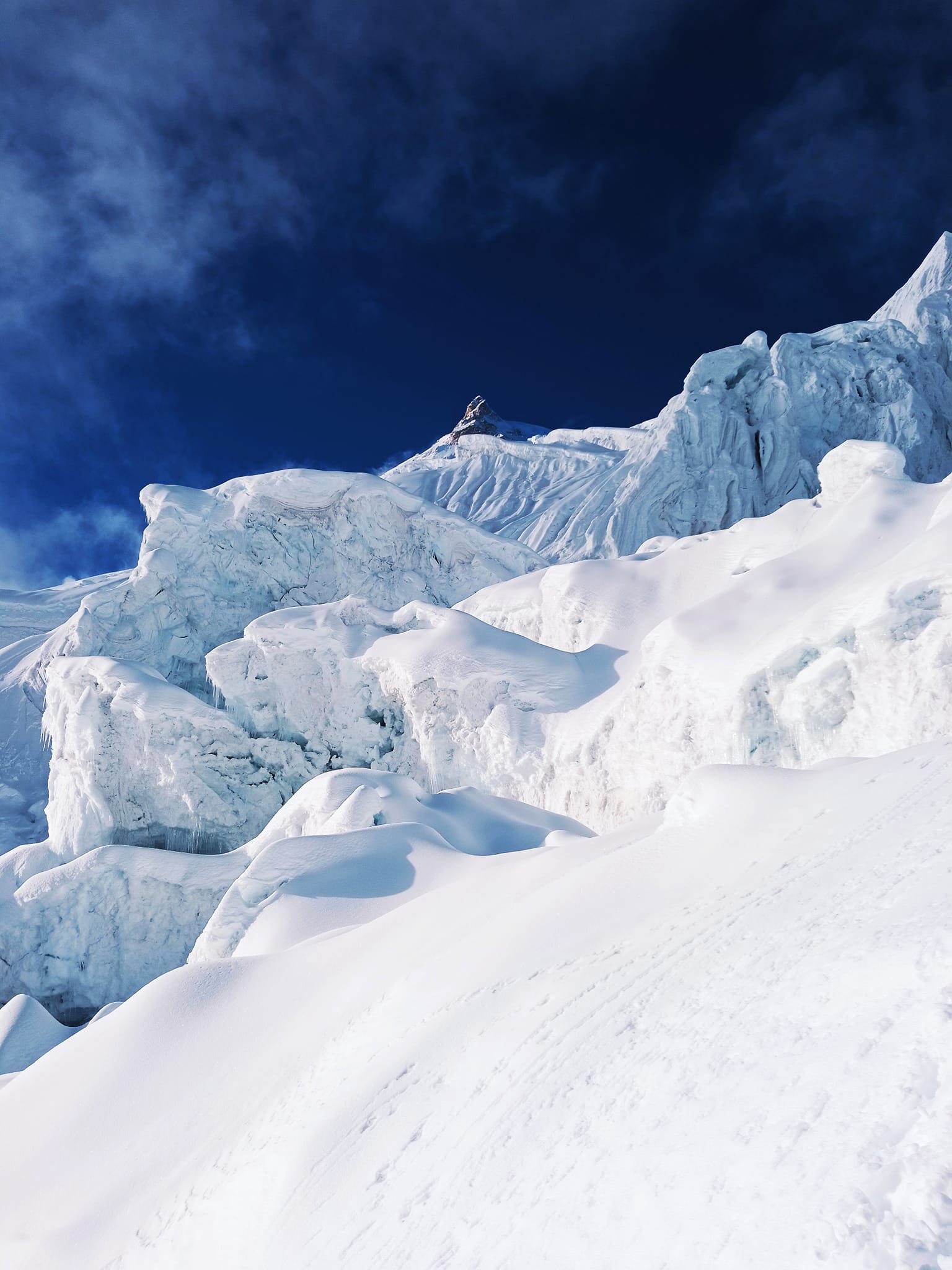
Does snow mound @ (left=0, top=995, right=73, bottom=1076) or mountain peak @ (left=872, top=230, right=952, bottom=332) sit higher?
mountain peak @ (left=872, top=230, right=952, bottom=332)

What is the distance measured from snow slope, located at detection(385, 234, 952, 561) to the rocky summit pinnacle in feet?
73.2

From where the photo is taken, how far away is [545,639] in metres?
13.8

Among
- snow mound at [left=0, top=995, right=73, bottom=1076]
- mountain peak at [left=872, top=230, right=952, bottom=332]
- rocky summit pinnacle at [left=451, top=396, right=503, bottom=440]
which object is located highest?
rocky summit pinnacle at [left=451, top=396, right=503, bottom=440]

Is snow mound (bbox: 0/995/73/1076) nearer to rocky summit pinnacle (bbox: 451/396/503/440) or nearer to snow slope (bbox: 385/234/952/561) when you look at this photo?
snow slope (bbox: 385/234/952/561)

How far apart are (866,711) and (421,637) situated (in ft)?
25.0

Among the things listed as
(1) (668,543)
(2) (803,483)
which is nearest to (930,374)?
(2) (803,483)

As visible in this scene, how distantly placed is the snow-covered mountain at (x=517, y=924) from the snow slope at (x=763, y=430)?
696 centimetres

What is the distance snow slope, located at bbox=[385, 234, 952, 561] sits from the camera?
950 inches

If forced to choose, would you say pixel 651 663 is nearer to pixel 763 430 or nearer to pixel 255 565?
pixel 255 565

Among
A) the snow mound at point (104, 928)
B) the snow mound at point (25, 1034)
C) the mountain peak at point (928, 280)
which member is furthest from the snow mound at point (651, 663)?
the mountain peak at point (928, 280)

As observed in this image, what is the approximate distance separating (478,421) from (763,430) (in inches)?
1059

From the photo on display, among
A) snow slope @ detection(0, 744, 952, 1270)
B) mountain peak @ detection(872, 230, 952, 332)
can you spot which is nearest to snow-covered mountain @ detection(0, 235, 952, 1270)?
snow slope @ detection(0, 744, 952, 1270)

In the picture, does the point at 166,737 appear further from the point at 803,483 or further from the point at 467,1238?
the point at 803,483

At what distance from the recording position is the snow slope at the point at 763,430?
950 inches
